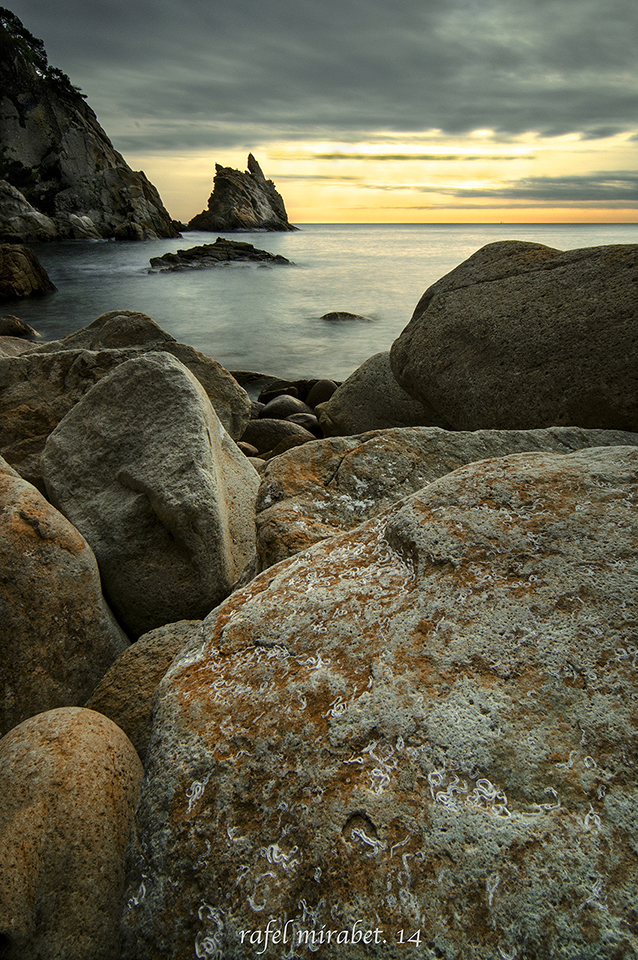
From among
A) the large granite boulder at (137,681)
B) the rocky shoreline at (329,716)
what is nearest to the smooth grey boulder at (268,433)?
the rocky shoreline at (329,716)

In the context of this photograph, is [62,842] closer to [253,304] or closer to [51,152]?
[253,304]

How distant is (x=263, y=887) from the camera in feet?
4.06

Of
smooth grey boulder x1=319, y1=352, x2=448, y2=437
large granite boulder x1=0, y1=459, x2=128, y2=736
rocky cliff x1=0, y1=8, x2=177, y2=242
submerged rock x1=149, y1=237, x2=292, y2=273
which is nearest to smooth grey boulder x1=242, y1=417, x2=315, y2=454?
smooth grey boulder x1=319, y1=352, x2=448, y2=437

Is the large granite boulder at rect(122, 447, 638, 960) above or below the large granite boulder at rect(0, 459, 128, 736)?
above

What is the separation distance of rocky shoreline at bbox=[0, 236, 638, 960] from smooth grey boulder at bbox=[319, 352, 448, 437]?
299cm

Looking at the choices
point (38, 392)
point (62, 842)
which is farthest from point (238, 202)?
point (62, 842)

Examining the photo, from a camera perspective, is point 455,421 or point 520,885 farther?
point 455,421

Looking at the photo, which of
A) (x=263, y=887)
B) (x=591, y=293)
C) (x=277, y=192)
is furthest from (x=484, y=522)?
(x=277, y=192)

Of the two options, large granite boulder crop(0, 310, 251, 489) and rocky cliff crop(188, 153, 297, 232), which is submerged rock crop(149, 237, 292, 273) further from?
rocky cliff crop(188, 153, 297, 232)

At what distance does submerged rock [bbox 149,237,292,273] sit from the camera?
140 ft

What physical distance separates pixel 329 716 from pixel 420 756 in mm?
244

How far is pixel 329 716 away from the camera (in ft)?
4.78

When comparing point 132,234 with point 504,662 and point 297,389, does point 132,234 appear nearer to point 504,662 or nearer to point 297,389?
point 297,389

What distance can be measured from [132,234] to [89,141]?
925 cm
